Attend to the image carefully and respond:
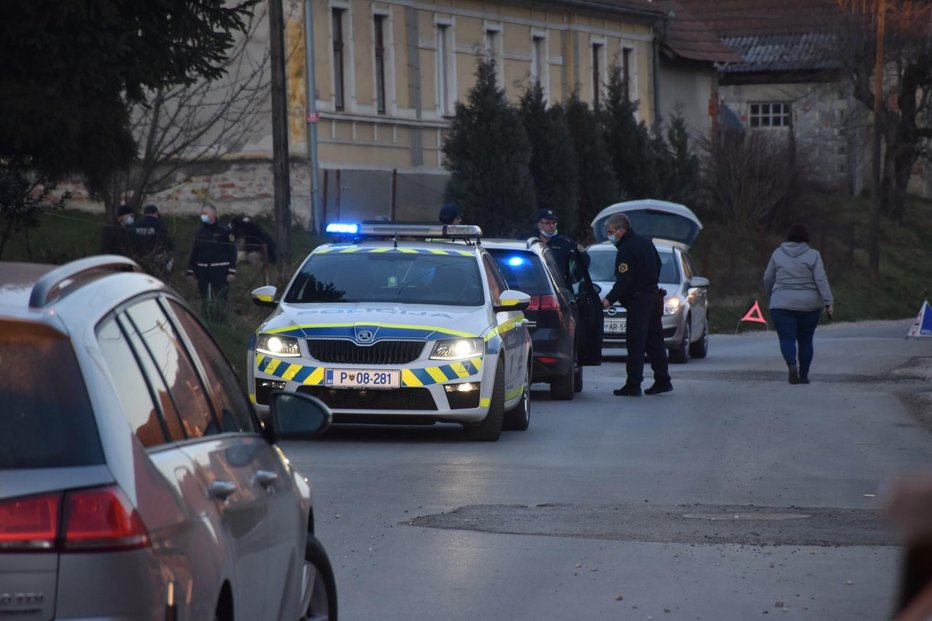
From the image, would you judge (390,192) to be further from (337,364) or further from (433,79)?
(337,364)

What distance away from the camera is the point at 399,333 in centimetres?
1377

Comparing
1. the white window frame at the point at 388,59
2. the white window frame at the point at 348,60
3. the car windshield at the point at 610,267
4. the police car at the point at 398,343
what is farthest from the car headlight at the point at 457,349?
the white window frame at the point at 388,59

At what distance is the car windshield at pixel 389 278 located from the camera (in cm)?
1481

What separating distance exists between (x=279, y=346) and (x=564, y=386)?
16.9 ft

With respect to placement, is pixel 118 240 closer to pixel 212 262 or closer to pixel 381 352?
pixel 212 262

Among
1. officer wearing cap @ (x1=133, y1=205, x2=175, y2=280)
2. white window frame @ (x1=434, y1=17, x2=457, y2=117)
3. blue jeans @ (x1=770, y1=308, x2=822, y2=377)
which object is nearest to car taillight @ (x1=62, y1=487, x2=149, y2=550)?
officer wearing cap @ (x1=133, y1=205, x2=175, y2=280)

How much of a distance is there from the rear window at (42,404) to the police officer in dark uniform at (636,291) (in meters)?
15.1

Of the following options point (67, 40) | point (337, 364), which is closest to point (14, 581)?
point (337, 364)

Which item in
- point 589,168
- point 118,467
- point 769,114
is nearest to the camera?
point 118,467

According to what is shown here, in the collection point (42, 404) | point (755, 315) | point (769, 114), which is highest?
point (769, 114)

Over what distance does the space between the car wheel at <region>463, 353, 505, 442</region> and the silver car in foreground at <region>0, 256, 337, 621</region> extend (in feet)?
29.5

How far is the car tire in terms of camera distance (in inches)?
727

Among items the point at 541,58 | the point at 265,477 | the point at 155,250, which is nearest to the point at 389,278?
the point at 155,250

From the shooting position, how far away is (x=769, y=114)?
246ft
